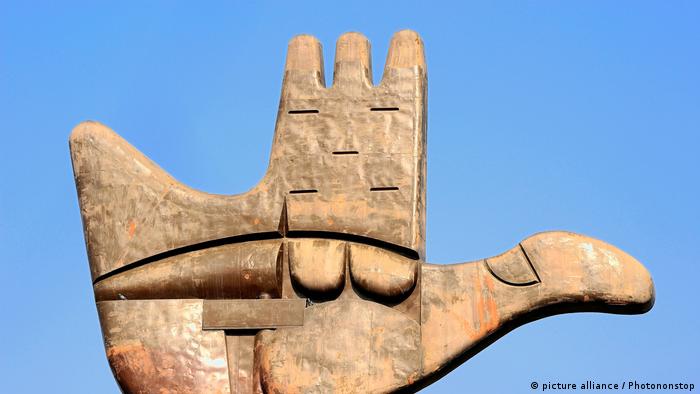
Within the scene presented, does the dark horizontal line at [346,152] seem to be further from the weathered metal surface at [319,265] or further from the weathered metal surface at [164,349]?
the weathered metal surface at [164,349]

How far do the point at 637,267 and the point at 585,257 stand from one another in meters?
0.34

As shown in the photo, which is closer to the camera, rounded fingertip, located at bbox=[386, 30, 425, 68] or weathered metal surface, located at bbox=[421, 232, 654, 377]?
weathered metal surface, located at bbox=[421, 232, 654, 377]

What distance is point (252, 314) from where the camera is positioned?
8492 mm

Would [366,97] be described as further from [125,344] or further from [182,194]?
[125,344]

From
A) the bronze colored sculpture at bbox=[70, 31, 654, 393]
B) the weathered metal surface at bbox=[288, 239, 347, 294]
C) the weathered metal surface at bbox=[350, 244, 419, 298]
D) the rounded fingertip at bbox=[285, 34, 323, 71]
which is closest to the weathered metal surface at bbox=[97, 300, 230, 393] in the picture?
the bronze colored sculpture at bbox=[70, 31, 654, 393]

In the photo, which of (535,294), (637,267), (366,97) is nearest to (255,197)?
(366,97)

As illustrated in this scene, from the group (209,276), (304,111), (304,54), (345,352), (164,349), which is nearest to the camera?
(345,352)

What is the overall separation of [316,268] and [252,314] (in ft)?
1.68

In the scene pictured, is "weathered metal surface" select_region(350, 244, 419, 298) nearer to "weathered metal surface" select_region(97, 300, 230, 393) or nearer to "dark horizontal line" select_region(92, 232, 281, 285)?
"dark horizontal line" select_region(92, 232, 281, 285)

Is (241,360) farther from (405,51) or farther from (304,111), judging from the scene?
(405,51)

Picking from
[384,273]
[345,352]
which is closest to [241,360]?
[345,352]

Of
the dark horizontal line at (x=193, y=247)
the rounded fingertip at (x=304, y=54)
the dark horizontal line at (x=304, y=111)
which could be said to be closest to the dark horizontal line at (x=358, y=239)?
the dark horizontal line at (x=193, y=247)

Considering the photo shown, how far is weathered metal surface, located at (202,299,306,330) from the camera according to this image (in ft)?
27.6

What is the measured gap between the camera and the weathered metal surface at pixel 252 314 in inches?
331
